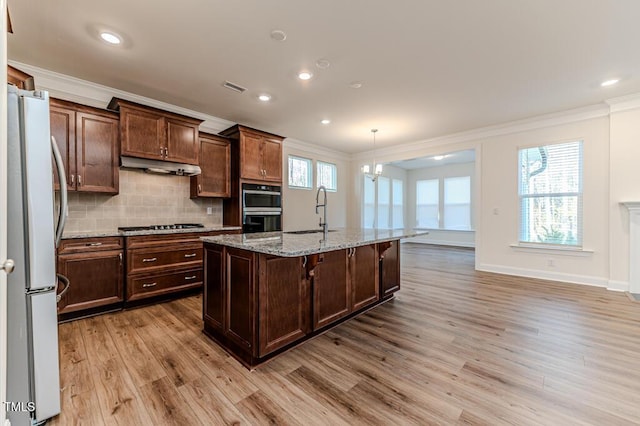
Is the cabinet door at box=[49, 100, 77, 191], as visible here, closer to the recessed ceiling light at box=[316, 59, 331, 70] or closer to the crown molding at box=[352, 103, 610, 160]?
the recessed ceiling light at box=[316, 59, 331, 70]

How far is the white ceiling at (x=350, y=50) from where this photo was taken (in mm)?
2164

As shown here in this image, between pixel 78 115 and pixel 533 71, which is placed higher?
pixel 533 71

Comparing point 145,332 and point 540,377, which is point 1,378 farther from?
point 540,377

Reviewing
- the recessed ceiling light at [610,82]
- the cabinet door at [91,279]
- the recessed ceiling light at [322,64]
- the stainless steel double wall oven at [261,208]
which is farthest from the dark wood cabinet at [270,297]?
the recessed ceiling light at [610,82]

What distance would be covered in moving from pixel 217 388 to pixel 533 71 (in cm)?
438

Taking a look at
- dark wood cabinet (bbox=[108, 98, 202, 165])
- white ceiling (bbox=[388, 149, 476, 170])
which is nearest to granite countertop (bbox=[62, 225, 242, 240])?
dark wood cabinet (bbox=[108, 98, 202, 165])

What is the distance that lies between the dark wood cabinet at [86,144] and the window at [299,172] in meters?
3.37

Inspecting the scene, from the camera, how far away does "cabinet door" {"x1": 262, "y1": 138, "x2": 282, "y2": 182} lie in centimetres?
477

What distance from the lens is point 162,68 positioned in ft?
9.96

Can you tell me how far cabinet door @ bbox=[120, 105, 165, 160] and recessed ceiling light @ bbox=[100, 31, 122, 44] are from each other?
0.93 meters

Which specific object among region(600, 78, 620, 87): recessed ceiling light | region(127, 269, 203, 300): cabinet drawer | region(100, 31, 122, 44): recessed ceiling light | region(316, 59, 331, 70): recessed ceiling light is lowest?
region(127, 269, 203, 300): cabinet drawer

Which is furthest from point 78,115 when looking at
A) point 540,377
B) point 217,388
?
point 540,377

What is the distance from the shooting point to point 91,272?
2.96 metres

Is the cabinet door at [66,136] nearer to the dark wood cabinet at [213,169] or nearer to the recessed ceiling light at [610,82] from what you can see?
the dark wood cabinet at [213,169]
